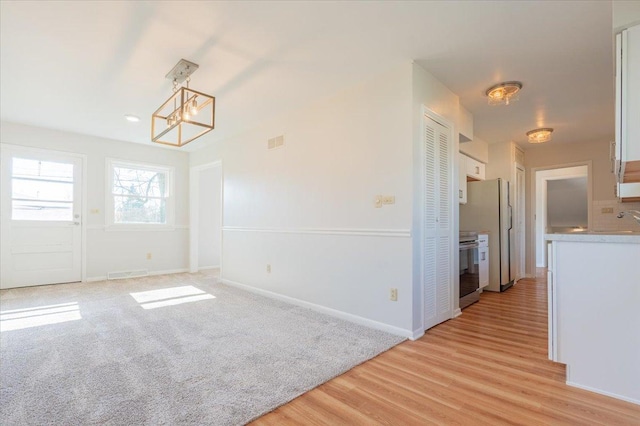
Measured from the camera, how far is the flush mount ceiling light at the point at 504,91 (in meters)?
3.09

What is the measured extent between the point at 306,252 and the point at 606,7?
320 cm

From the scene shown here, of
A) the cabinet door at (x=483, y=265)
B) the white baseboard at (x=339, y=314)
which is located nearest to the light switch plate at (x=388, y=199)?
the white baseboard at (x=339, y=314)

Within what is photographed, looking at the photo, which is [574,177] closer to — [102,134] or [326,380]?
[326,380]

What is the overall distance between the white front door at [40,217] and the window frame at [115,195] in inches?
15.4

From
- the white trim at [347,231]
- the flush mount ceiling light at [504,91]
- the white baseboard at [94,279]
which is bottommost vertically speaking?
the white baseboard at [94,279]

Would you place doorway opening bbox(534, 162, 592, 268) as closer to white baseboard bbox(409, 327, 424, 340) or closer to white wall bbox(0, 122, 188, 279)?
white baseboard bbox(409, 327, 424, 340)

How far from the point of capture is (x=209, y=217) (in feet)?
22.4

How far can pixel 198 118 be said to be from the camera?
13.8 feet

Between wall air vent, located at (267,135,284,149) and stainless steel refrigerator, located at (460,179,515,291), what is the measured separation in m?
3.10

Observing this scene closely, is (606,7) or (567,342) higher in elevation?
(606,7)

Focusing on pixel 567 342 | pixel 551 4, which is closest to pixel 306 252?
pixel 567 342

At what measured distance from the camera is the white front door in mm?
4484

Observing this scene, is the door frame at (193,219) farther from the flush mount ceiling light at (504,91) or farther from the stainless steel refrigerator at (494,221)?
the flush mount ceiling light at (504,91)

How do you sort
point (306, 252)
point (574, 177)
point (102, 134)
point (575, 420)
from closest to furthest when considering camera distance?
point (575, 420) → point (306, 252) → point (102, 134) → point (574, 177)
